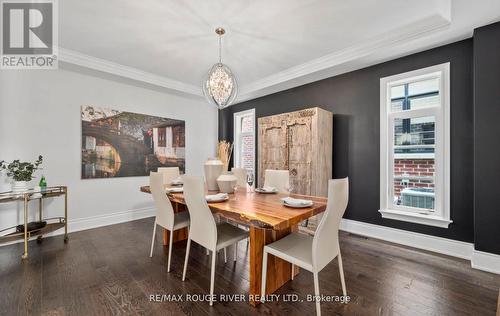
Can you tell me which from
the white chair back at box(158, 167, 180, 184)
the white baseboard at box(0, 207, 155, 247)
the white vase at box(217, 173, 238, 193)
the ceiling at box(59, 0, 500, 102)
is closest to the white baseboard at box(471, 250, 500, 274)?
the ceiling at box(59, 0, 500, 102)

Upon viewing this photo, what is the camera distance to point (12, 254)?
8.57 ft

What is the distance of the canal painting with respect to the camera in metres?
3.63

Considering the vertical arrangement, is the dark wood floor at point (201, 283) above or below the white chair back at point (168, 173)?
below

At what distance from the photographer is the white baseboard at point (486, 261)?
87.8 inches

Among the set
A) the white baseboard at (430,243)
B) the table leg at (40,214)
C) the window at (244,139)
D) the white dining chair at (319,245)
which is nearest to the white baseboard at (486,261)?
the white baseboard at (430,243)

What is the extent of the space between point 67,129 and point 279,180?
3375 mm

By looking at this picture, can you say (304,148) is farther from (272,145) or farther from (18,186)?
(18,186)

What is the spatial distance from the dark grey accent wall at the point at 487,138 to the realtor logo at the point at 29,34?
175 inches

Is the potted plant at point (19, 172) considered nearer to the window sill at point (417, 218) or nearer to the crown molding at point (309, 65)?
the crown molding at point (309, 65)

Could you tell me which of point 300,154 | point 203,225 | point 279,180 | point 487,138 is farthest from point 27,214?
point 487,138

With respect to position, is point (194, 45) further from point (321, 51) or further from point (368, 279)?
point (368, 279)

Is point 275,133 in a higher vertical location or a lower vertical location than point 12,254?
higher

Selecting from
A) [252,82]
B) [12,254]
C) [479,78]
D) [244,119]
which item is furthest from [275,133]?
[12,254]

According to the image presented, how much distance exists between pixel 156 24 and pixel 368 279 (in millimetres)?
3507
